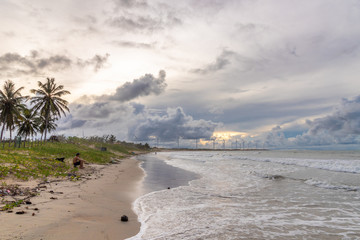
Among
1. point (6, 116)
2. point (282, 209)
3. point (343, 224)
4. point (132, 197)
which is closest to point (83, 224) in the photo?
point (132, 197)

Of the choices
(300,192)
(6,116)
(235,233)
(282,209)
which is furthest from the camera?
(6,116)

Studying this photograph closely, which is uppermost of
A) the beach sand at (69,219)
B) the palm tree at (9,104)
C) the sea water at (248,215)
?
the palm tree at (9,104)

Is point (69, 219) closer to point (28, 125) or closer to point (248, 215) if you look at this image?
point (248, 215)

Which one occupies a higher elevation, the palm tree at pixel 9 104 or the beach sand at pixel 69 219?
the palm tree at pixel 9 104

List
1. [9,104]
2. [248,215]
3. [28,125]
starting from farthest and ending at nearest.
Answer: [28,125] → [9,104] → [248,215]

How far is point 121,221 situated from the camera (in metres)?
7.32

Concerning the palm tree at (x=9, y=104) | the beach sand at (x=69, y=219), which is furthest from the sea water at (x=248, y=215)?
the palm tree at (x=9, y=104)

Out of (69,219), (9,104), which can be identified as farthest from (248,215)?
(9,104)

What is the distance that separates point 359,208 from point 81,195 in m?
13.2

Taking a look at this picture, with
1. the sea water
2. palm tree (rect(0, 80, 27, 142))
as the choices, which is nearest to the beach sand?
the sea water

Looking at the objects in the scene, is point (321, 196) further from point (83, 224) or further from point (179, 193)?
point (83, 224)

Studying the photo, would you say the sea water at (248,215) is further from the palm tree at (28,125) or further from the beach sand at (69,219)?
the palm tree at (28,125)

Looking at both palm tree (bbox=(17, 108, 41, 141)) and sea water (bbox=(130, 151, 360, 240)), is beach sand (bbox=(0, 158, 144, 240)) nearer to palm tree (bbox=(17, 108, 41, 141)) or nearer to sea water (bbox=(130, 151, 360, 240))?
sea water (bbox=(130, 151, 360, 240))

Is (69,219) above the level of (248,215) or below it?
above
